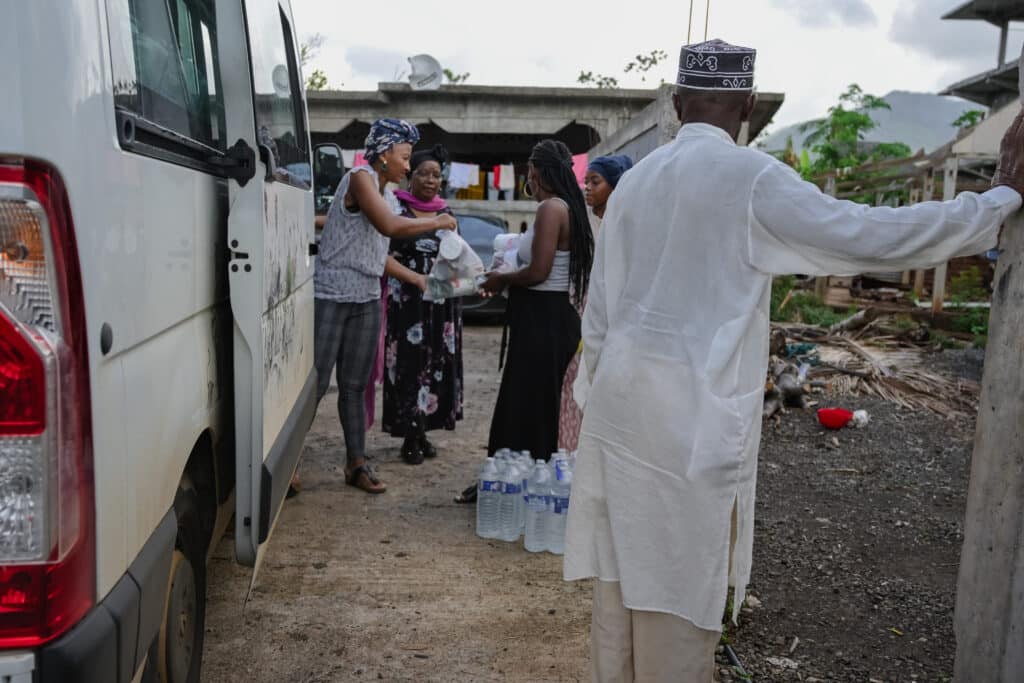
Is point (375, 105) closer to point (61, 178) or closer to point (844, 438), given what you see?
point (844, 438)

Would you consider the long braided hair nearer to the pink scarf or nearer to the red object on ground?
the pink scarf

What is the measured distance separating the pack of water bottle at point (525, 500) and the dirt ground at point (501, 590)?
0.09 metres

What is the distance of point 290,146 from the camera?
354 centimetres

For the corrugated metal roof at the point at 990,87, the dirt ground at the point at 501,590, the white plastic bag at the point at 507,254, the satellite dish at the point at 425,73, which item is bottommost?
the dirt ground at the point at 501,590

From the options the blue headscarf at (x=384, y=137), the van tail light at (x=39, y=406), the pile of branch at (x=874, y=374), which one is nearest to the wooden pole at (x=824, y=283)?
the pile of branch at (x=874, y=374)

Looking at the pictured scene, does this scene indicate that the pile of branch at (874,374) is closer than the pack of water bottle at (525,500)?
No

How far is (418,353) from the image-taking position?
509cm

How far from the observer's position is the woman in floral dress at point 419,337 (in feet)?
16.5

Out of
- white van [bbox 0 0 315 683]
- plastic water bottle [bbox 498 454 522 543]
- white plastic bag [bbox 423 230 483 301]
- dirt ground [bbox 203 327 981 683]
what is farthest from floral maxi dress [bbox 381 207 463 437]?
white van [bbox 0 0 315 683]

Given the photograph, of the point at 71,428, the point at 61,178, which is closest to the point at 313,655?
the point at 71,428

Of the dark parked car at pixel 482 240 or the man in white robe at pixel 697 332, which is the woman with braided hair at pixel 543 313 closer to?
the man in white robe at pixel 697 332

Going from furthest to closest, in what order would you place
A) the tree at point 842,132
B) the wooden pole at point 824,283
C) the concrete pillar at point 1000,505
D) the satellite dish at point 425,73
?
the tree at point 842,132 < the satellite dish at point 425,73 < the wooden pole at point 824,283 < the concrete pillar at point 1000,505

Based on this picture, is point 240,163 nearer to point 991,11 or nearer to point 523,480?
point 523,480

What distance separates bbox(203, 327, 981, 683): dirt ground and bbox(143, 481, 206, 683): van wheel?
47cm
